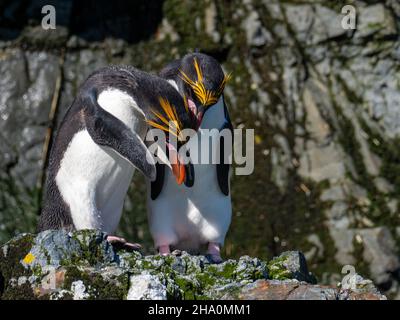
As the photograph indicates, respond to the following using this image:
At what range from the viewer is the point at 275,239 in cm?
727

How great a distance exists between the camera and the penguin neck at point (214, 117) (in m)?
4.33

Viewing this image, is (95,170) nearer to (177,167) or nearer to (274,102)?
(177,167)

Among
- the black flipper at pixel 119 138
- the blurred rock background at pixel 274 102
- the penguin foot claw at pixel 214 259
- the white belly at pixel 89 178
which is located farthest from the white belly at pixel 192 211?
the blurred rock background at pixel 274 102

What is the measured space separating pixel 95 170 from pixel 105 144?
134mm

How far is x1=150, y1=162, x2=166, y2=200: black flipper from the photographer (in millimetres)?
4238

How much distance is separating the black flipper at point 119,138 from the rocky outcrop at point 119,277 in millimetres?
363

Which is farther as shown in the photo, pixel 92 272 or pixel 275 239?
pixel 275 239

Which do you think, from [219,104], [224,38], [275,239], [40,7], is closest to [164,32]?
[224,38]

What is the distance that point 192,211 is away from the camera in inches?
173

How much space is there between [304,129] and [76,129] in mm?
3543

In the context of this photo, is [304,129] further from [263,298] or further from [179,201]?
[263,298]

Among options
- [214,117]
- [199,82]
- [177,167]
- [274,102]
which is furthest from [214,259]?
[274,102]

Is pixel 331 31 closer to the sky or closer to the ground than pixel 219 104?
closer to the sky

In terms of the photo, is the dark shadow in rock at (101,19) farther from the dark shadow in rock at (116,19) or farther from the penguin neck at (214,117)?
the penguin neck at (214,117)
